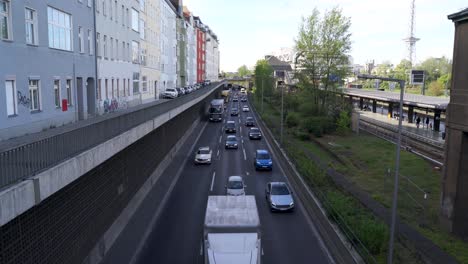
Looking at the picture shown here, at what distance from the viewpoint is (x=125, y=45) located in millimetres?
38906

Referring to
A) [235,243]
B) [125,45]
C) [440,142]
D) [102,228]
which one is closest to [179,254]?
[102,228]

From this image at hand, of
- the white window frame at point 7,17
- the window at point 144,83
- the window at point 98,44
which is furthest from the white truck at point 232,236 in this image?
the window at point 144,83

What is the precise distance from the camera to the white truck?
1271 centimetres

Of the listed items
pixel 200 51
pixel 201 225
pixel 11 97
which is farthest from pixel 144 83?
pixel 200 51

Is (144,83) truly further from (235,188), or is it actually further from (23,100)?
(23,100)

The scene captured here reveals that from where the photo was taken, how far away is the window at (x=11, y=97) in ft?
52.8

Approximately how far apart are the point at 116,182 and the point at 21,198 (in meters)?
10.4

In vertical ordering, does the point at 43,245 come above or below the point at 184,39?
below

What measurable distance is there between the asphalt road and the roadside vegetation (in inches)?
69.2

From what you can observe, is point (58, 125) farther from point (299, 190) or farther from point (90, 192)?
point (299, 190)

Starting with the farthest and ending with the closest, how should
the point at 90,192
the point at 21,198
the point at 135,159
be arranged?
1. the point at 135,159
2. the point at 90,192
3. the point at 21,198

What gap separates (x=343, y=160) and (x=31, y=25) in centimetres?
2758

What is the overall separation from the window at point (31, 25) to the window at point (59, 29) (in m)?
1.71

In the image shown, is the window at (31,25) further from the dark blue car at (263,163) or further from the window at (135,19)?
the window at (135,19)
